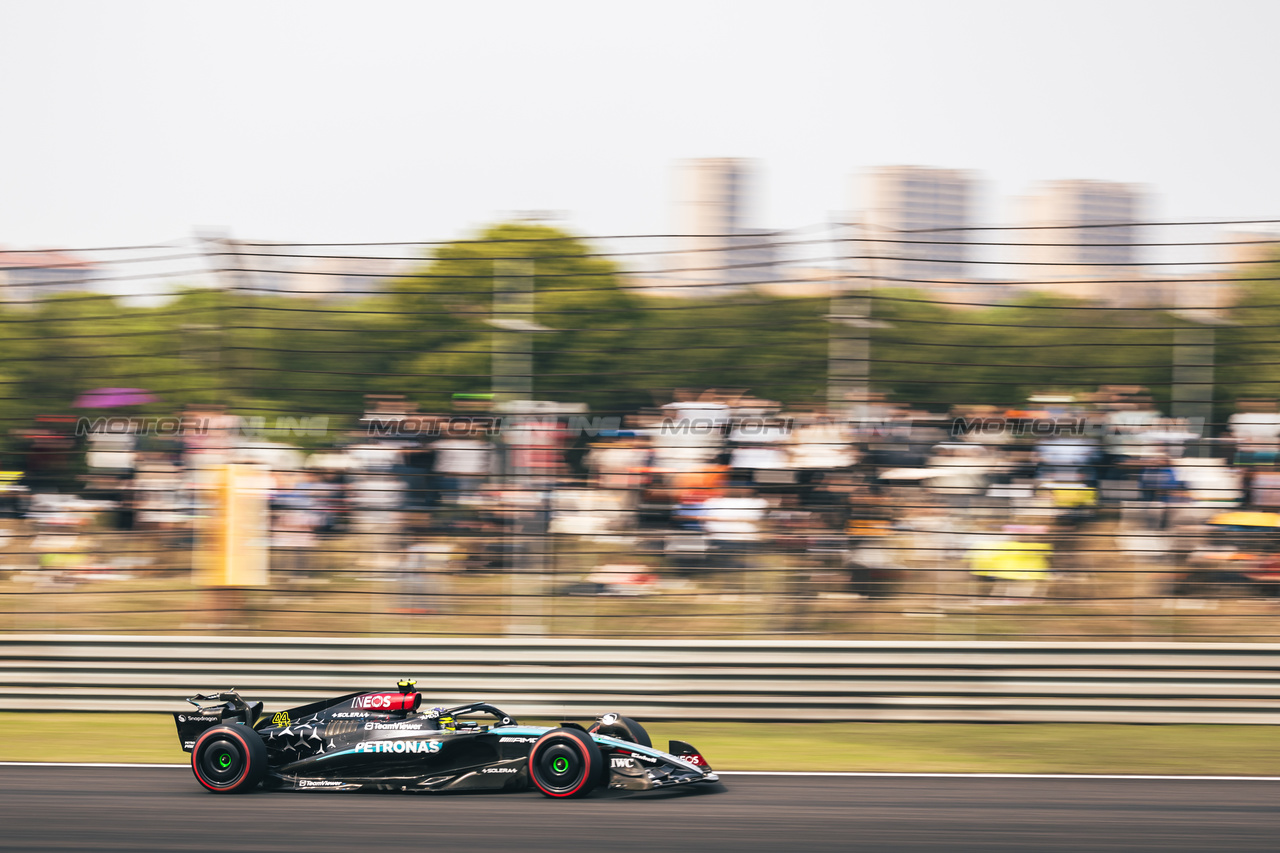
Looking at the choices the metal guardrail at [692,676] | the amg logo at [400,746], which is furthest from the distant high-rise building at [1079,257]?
the amg logo at [400,746]

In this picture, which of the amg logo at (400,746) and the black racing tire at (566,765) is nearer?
the black racing tire at (566,765)

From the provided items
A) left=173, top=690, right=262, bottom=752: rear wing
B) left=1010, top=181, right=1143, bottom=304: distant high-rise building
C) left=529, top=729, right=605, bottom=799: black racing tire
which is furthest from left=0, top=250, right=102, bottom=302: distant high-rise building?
left=1010, top=181, right=1143, bottom=304: distant high-rise building

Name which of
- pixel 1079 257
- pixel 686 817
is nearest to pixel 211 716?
pixel 686 817

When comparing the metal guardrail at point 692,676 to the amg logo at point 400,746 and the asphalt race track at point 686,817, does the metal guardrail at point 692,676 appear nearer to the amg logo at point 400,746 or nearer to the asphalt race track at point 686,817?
the asphalt race track at point 686,817

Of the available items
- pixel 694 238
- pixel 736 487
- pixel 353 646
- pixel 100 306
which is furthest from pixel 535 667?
pixel 100 306

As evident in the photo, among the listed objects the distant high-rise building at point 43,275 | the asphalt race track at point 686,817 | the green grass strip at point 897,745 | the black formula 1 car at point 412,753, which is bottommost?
the green grass strip at point 897,745

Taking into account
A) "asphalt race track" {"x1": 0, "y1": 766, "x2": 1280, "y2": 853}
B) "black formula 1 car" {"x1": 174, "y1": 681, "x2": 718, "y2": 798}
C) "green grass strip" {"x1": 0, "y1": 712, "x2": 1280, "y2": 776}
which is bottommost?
"green grass strip" {"x1": 0, "y1": 712, "x2": 1280, "y2": 776}

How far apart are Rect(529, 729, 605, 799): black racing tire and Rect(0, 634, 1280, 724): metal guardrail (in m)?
2.30

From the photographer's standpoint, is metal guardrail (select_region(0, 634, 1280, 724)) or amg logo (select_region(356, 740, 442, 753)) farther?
metal guardrail (select_region(0, 634, 1280, 724))

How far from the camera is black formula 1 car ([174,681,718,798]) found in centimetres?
621

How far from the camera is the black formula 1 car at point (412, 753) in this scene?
20.4ft

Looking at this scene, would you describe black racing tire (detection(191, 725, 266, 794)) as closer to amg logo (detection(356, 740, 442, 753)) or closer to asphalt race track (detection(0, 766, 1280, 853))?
asphalt race track (detection(0, 766, 1280, 853))

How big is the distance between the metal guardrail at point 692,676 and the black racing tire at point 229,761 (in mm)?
2254

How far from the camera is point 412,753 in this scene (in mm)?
6398
